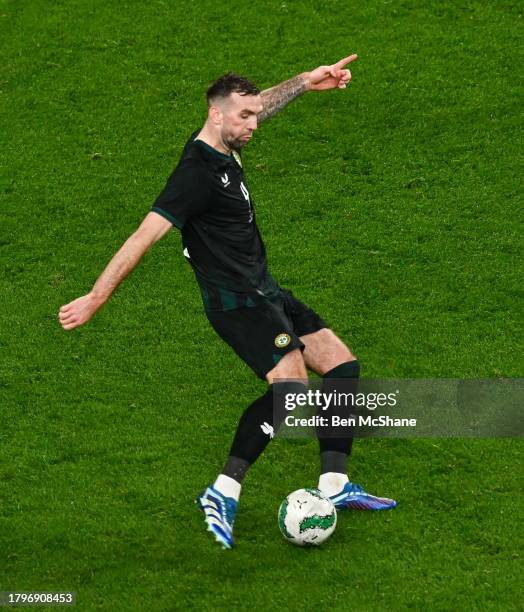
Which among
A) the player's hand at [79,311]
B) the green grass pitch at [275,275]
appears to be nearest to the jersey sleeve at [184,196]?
the player's hand at [79,311]

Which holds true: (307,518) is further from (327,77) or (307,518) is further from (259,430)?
(327,77)

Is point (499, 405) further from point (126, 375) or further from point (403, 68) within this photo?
point (403, 68)

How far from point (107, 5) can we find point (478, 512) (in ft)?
31.4

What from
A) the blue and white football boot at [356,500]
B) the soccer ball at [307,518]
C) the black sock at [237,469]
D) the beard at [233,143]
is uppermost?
the beard at [233,143]

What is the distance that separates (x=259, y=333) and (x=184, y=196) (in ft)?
3.13

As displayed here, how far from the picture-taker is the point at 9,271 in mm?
11180

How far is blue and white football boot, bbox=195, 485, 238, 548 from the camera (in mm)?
7285

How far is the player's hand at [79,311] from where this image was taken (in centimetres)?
684

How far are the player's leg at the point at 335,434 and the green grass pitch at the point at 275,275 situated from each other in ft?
0.43

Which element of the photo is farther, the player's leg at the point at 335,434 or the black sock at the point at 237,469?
the player's leg at the point at 335,434

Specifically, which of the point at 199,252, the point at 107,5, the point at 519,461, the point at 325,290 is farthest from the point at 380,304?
the point at 107,5

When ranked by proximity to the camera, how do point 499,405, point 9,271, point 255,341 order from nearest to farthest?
point 255,341, point 499,405, point 9,271

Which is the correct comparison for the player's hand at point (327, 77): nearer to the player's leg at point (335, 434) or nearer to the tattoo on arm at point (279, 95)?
the tattoo on arm at point (279, 95)

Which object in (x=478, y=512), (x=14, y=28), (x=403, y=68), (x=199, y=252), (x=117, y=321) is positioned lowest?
(x=478, y=512)
